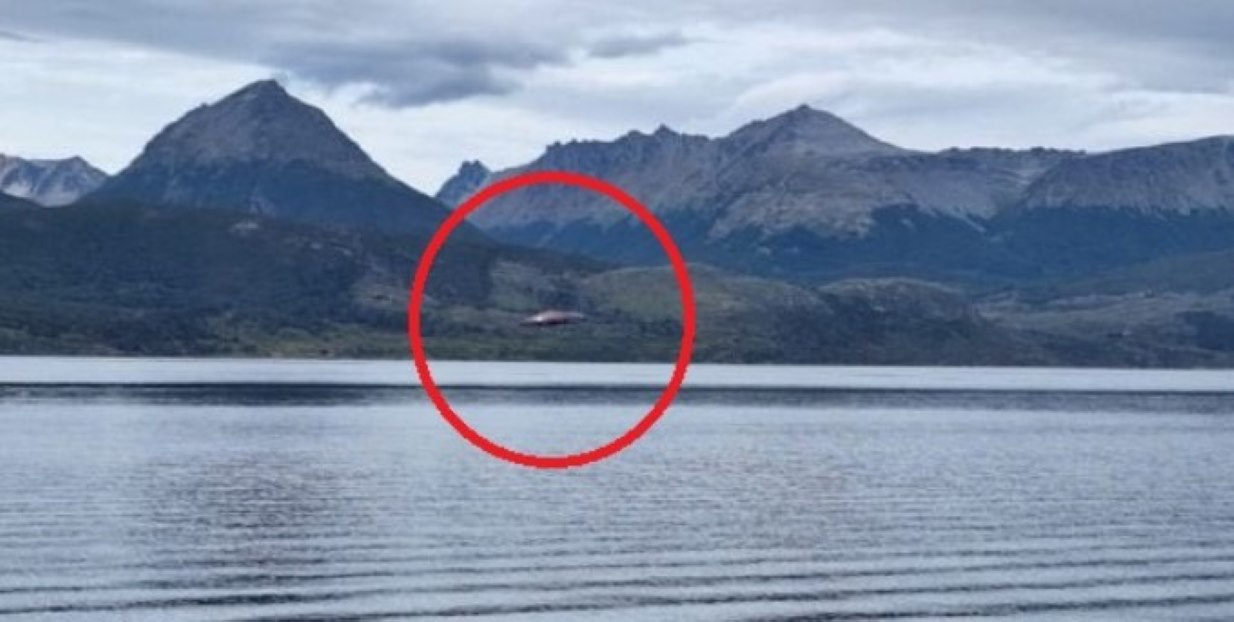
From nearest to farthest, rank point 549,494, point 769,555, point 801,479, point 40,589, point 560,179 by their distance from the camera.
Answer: point 560,179 < point 40,589 < point 769,555 < point 549,494 < point 801,479

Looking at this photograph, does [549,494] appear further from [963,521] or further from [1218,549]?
[1218,549]

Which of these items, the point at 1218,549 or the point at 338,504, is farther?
the point at 338,504

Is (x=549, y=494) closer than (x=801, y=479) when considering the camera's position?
Yes

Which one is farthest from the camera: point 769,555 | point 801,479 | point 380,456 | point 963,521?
point 380,456

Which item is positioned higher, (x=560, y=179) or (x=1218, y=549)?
(x=560, y=179)

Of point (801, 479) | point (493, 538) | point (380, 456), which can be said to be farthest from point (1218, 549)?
point (380, 456)

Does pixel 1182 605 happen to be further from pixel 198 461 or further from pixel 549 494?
pixel 198 461

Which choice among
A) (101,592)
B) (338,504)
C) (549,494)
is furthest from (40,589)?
(549,494)

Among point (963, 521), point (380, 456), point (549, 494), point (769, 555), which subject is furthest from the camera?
point (380, 456)

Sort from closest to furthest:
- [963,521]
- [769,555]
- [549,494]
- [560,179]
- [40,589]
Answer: [560,179] < [40,589] < [769,555] < [963,521] < [549,494]
